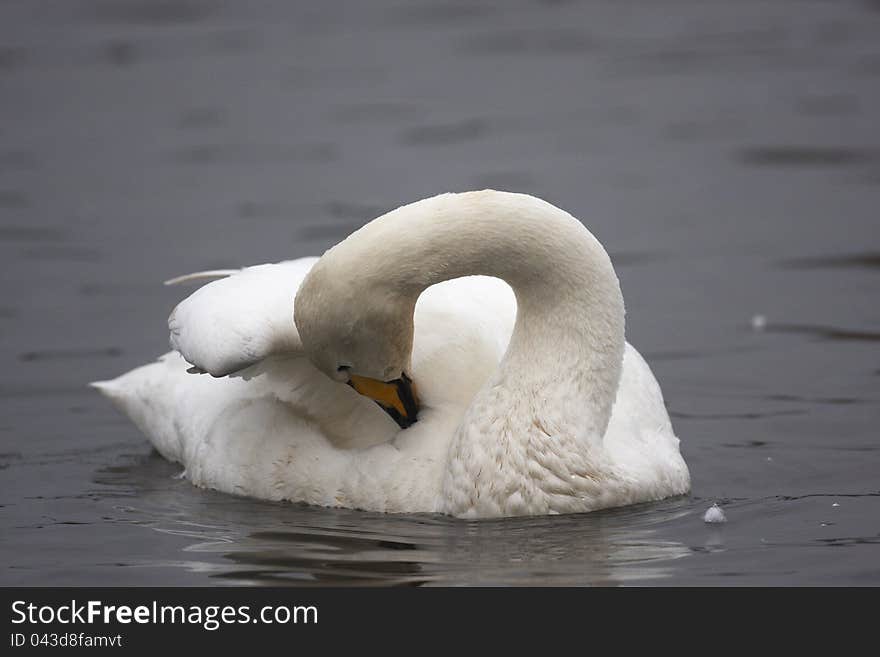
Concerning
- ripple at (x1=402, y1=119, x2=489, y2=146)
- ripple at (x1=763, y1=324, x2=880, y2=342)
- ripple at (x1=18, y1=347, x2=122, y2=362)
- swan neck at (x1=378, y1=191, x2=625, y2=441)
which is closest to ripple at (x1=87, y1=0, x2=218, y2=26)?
ripple at (x1=402, y1=119, x2=489, y2=146)

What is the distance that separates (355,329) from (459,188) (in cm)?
742

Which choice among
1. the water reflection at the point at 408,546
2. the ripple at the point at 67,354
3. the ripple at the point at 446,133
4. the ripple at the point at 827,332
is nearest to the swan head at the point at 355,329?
the water reflection at the point at 408,546

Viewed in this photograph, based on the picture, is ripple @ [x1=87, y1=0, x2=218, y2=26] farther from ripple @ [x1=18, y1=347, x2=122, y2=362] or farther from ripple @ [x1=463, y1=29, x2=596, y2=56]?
ripple @ [x1=18, y1=347, x2=122, y2=362]

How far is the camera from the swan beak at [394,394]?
25.9 feet

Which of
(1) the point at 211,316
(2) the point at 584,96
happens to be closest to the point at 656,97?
(2) the point at 584,96

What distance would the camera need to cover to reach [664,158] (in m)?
15.8

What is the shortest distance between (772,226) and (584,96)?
4.50m

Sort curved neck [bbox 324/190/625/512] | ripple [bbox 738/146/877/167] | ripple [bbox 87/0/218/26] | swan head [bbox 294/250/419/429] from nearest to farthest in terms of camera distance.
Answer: swan head [bbox 294/250/419/429]
curved neck [bbox 324/190/625/512]
ripple [bbox 738/146/877/167]
ripple [bbox 87/0/218/26]

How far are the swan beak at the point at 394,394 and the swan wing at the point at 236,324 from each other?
358 millimetres

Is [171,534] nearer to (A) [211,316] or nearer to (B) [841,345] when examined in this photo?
(A) [211,316]

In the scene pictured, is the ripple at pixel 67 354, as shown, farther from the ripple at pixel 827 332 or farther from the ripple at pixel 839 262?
the ripple at pixel 839 262

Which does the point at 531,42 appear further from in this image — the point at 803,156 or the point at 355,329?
the point at 355,329

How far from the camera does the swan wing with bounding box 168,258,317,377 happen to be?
26.3 feet

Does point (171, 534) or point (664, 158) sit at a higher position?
point (664, 158)
